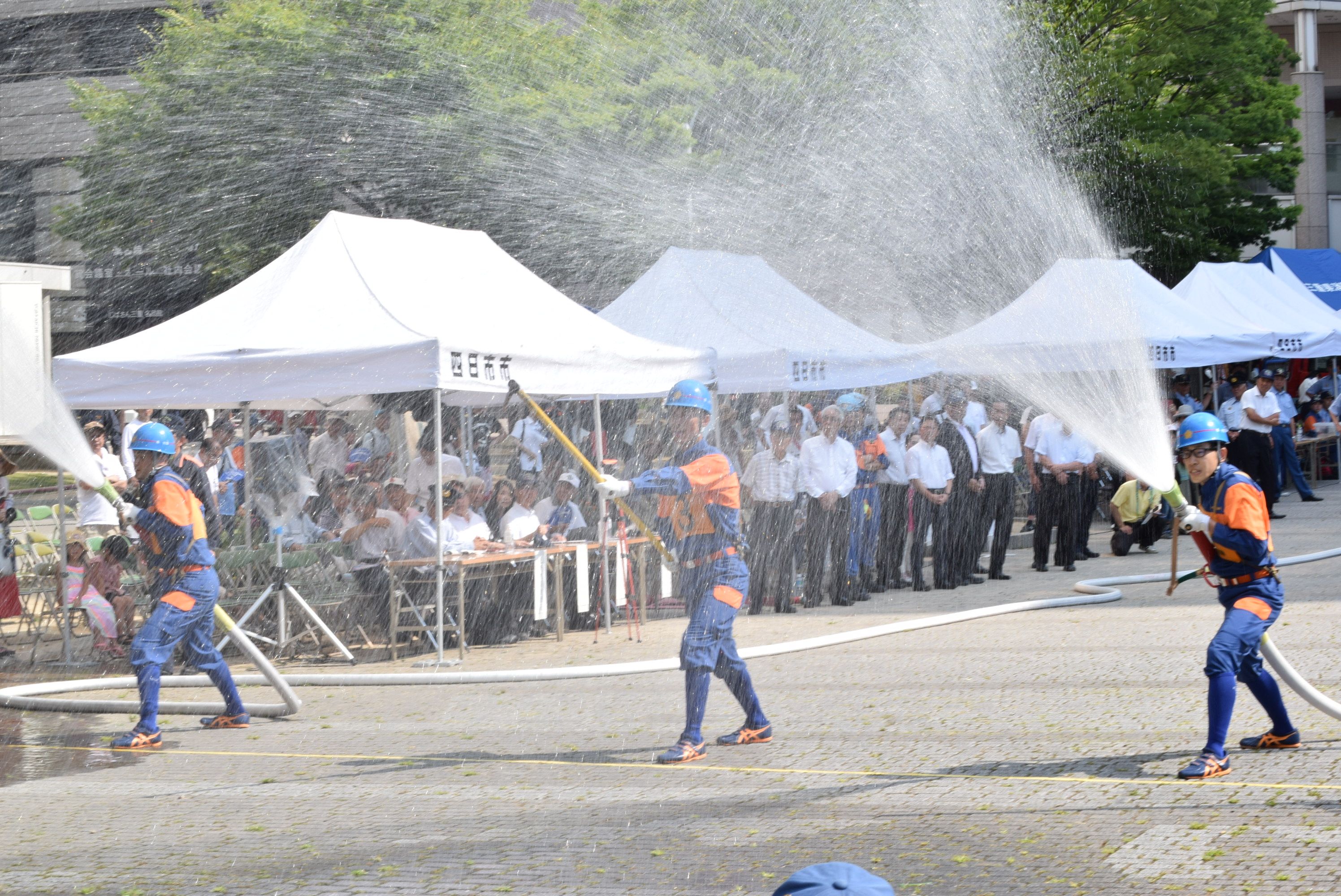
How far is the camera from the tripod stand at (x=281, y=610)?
12.9m

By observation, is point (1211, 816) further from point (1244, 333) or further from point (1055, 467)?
point (1244, 333)

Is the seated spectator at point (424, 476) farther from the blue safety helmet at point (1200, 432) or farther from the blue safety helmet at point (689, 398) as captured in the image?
the blue safety helmet at point (1200, 432)

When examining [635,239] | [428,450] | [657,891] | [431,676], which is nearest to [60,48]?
[635,239]

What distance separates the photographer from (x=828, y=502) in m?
15.9

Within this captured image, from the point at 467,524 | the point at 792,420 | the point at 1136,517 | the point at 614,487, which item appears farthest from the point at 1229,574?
the point at 792,420

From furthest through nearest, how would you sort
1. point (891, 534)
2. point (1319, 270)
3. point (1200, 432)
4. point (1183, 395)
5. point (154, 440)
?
point (1319, 270)
point (1183, 395)
point (891, 534)
point (154, 440)
point (1200, 432)

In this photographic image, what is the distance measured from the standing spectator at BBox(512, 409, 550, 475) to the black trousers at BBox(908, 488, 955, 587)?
7662mm

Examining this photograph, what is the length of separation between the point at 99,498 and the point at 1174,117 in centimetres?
2584

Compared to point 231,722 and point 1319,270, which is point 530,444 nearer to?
point 231,722

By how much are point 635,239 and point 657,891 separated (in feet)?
103

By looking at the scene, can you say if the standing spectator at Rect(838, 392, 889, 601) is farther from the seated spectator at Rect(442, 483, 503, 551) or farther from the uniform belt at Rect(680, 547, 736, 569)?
the uniform belt at Rect(680, 547, 736, 569)

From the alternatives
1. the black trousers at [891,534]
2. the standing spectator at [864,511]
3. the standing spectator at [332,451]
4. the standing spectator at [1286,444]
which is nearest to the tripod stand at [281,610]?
the standing spectator at [864,511]

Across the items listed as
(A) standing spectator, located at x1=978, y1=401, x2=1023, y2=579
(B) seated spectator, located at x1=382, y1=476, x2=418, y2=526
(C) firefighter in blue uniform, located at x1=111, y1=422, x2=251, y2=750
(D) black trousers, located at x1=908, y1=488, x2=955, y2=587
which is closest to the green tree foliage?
(A) standing spectator, located at x1=978, y1=401, x2=1023, y2=579

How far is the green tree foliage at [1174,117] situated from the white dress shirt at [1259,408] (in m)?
10.2
